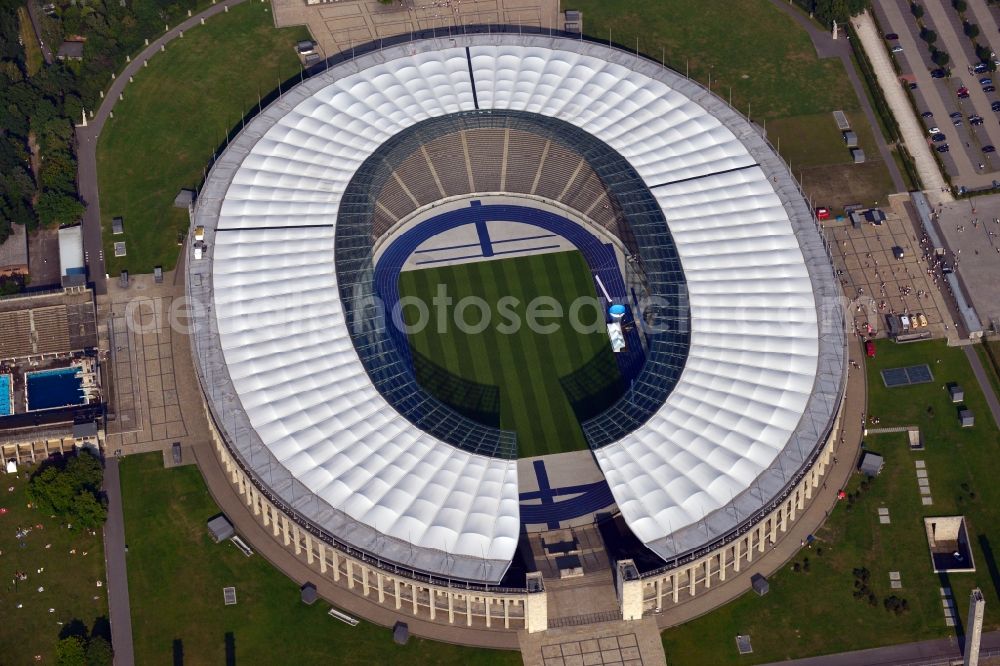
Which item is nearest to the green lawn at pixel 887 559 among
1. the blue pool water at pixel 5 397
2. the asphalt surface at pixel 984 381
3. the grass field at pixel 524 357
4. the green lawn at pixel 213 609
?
the asphalt surface at pixel 984 381

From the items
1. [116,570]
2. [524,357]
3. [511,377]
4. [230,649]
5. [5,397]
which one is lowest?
[230,649]

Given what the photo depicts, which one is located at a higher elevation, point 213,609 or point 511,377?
point 511,377

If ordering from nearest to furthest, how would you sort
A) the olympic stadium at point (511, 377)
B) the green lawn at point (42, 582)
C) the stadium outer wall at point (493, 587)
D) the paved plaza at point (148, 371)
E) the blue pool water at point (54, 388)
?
the stadium outer wall at point (493, 587)
the olympic stadium at point (511, 377)
the green lawn at point (42, 582)
the paved plaza at point (148, 371)
the blue pool water at point (54, 388)

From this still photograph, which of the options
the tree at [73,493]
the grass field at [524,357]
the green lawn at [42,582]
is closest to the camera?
the green lawn at [42,582]

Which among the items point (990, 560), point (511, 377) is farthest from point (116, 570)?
point (990, 560)

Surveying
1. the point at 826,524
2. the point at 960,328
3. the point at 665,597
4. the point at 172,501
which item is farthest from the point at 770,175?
the point at 172,501

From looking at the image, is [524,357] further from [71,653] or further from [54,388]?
[71,653]

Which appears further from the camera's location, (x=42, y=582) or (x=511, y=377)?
(x=511, y=377)

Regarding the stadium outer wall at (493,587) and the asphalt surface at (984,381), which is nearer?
the stadium outer wall at (493,587)

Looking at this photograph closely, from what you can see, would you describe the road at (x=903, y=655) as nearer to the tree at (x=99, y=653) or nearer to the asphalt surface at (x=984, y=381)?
the asphalt surface at (x=984, y=381)
